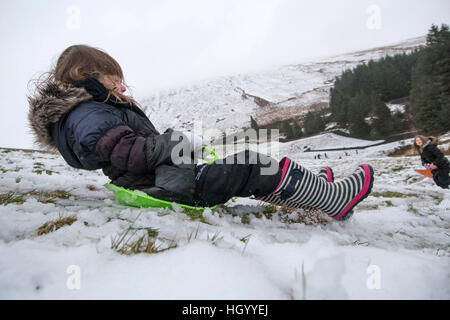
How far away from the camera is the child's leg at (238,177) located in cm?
197

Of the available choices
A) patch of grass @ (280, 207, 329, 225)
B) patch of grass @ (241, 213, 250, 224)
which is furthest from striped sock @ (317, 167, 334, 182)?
patch of grass @ (241, 213, 250, 224)

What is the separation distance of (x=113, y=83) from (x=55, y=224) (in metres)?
1.73

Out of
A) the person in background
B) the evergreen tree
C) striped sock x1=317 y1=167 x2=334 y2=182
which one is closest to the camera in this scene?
striped sock x1=317 y1=167 x2=334 y2=182

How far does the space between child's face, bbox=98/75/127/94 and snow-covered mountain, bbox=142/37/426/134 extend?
77.0 metres

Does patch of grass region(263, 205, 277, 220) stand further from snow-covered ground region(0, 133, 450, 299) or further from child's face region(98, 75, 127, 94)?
child's face region(98, 75, 127, 94)

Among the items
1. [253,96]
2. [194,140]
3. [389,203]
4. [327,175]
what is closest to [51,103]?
[194,140]

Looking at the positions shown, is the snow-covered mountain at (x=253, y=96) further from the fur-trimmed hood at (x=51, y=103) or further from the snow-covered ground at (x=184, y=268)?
the snow-covered ground at (x=184, y=268)

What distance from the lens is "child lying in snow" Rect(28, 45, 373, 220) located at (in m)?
1.80

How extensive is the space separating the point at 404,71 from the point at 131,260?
258 ft

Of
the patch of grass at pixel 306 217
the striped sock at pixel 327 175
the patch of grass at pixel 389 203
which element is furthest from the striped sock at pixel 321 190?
the patch of grass at pixel 389 203

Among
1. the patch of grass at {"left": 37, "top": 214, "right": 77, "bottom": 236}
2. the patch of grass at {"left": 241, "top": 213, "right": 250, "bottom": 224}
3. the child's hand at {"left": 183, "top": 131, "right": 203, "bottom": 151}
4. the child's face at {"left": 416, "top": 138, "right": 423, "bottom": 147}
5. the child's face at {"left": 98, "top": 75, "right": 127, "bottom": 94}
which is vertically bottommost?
the child's face at {"left": 416, "top": 138, "right": 423, "bottom": 147}

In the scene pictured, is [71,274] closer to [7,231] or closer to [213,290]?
[213,290]
